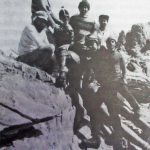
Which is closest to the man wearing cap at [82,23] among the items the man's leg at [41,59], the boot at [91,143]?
the man's leg at [41,59]

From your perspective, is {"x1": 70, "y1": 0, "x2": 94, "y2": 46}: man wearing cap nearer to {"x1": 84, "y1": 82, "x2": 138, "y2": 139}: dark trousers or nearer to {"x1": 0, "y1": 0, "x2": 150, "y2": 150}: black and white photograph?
{"x1": 0, "y1": 0, "x2": 150, "y2": 150}: black and white photograph

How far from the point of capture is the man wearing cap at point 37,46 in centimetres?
205

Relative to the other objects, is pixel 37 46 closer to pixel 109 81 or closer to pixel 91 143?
pixel 109 81

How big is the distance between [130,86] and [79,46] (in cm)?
56

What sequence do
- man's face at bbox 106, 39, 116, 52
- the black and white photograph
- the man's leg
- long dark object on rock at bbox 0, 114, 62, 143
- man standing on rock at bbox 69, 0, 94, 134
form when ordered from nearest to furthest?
long dark object on rock at bbox 0, 114, 62, 143
the black and white photograph
the man's leg
man standing on rock at bbox 69, 0, 94, 134
man's face at bbox 106, 39, 116, 52

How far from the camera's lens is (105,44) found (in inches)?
90.2

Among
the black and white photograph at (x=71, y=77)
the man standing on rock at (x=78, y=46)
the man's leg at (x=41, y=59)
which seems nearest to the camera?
the black and white photograph at (x=71, y=77)

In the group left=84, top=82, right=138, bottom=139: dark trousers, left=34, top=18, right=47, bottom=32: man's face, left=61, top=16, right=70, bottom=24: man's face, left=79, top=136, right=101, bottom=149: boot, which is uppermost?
left=61, top=16, right=70, bottom=24: man's face

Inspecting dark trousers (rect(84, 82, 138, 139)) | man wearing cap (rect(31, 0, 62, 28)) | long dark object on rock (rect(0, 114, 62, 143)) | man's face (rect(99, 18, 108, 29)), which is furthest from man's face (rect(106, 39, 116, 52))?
long dark object on rock (rect(0, 114, 62, 143))

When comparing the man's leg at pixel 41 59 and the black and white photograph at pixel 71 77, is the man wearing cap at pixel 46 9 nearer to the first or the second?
the black and white photograph at pixel 71 77

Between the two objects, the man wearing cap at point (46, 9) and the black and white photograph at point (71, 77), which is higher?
the man wearing cap at point (46, 9)

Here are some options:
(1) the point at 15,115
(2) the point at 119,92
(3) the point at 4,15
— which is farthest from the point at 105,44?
(1) the point at 15,115

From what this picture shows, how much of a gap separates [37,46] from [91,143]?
743mm

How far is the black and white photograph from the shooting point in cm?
189
